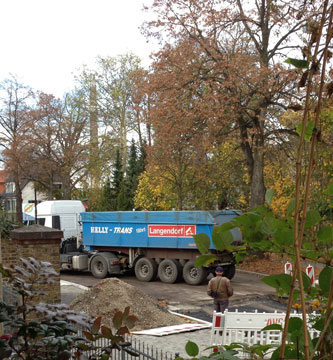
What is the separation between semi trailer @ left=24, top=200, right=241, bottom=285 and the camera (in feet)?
60.8

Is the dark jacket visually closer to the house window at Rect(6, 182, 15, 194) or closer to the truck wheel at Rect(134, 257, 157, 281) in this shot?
the truck wheel at Rect(134, 257, 157, 281)

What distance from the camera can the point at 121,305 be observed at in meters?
13.1

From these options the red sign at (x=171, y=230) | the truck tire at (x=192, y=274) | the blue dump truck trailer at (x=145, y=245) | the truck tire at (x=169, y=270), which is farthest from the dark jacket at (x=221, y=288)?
the truck tire at (x=169, y=270)

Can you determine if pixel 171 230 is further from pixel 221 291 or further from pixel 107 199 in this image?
pixel 107 199

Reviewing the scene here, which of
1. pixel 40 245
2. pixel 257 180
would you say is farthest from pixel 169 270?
pixel 40 245

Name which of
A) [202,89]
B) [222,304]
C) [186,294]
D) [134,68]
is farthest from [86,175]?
[222,304]

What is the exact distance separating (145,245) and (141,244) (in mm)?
189

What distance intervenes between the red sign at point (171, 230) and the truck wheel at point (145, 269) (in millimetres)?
1034

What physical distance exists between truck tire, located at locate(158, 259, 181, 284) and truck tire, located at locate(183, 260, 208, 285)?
313 mm

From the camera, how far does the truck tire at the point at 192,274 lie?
1842 cm

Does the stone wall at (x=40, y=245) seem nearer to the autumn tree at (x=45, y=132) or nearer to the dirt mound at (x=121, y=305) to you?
the dirt mound at (x=121, y=305)

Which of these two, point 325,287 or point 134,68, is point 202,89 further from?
point 134,68

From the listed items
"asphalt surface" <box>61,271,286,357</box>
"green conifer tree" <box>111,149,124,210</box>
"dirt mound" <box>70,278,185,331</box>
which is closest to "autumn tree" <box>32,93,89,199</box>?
"green conifer tree" <box>111,149,124,210</box>

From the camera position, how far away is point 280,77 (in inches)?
849
